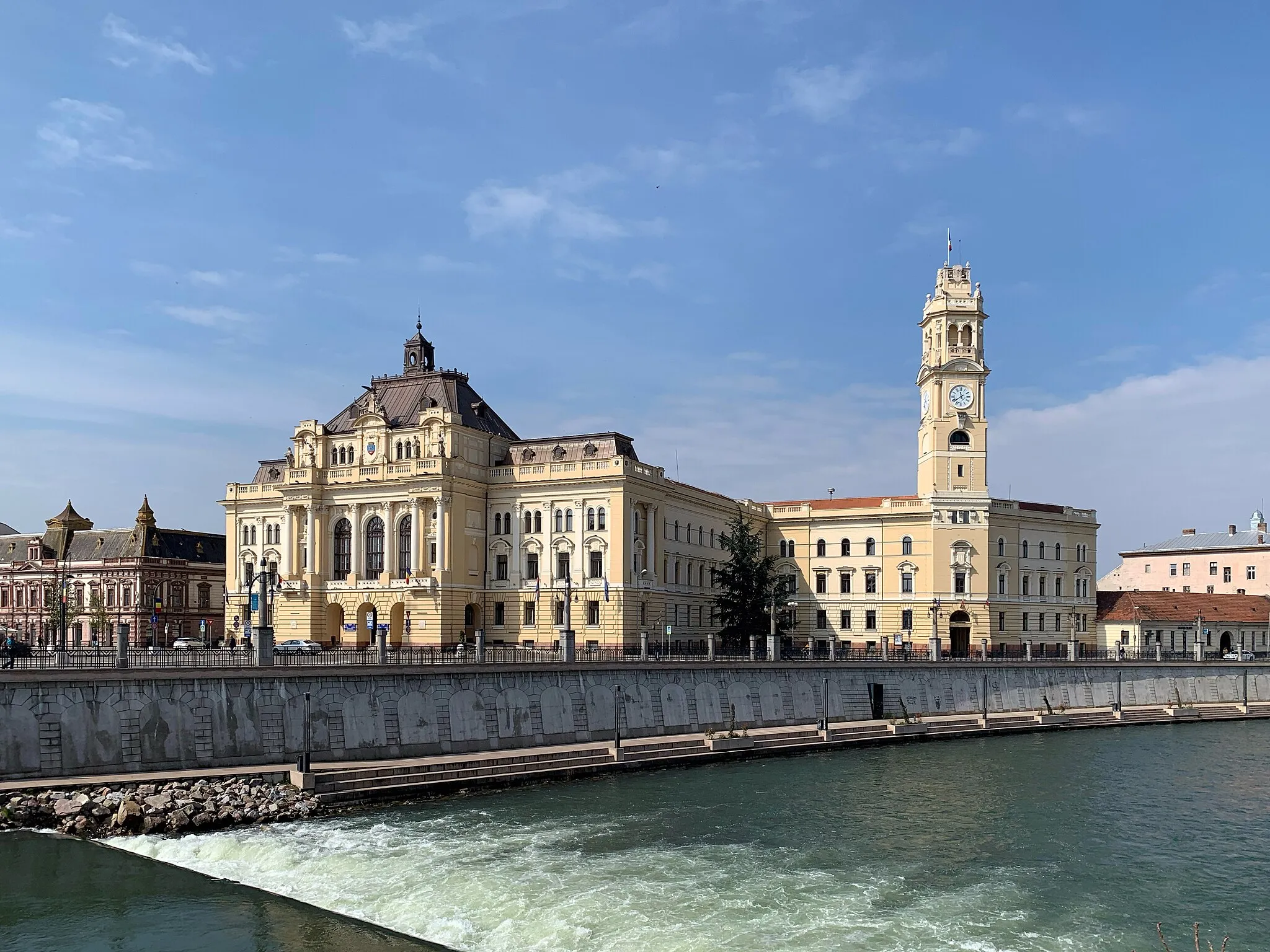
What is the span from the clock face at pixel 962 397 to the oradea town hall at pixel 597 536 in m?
0.15

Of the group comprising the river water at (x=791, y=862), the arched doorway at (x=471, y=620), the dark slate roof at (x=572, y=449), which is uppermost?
Result: the dark slate roof at (x=572, y=449)

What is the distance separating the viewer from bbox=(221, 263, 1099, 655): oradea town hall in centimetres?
8212

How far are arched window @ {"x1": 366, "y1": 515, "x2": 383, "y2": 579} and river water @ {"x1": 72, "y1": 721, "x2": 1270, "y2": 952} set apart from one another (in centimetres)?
4009

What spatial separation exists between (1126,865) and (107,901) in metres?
27.5

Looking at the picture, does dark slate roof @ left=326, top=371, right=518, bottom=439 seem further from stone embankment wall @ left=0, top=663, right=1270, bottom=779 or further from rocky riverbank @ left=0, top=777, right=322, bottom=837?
rocky riverbank @ left=0, top=777, right=322, bottom=837

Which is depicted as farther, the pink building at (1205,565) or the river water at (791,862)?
the pink building at (1205,565)

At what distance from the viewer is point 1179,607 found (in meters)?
103

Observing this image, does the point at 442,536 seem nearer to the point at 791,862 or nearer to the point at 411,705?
the point at 411,705

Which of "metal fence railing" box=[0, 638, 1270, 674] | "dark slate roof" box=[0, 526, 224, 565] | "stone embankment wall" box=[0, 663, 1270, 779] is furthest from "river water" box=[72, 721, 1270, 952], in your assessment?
"dark slate roof" box=[0, 526, 224, 565]

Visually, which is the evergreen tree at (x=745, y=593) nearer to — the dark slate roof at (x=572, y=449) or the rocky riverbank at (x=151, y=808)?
the dark slate roof at (x=572, y=449)

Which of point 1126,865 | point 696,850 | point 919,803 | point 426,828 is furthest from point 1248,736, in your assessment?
point 426,828

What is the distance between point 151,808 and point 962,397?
72545 mm

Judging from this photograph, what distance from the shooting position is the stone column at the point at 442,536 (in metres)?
81.4

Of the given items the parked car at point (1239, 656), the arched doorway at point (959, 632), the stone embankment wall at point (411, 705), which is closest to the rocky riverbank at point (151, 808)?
the stone embankment wall at point (411, 705)
